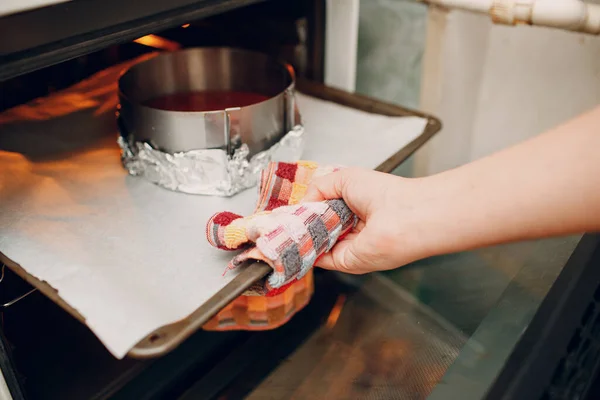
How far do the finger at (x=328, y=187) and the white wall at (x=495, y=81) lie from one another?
516 mm

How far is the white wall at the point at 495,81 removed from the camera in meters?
0.95

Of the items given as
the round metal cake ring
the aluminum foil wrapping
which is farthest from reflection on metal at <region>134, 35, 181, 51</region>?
the aluminum foil wrapping

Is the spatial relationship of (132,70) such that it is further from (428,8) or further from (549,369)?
(549,369)

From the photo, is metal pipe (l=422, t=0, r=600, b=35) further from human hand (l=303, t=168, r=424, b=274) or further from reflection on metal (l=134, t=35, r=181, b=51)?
reflection on metal (l=134, t=35, r=181, b=51)

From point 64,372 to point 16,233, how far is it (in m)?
0.21

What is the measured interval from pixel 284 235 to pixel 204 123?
20 centimetres

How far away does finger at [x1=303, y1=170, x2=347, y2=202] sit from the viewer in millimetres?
603

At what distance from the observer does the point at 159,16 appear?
0.54 meters

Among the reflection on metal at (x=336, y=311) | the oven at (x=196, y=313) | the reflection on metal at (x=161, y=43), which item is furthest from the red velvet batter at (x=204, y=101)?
the reflection on metal at (x=336, y=311)

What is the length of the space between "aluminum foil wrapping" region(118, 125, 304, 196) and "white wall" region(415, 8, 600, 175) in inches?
17.3

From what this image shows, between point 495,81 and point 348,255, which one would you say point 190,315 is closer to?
point 348,255

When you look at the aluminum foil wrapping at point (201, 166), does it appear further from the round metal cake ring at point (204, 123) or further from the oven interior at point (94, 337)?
the oven interior at point (94, 337)

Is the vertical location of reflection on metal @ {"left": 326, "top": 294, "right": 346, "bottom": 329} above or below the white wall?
below

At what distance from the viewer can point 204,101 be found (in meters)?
0.81
